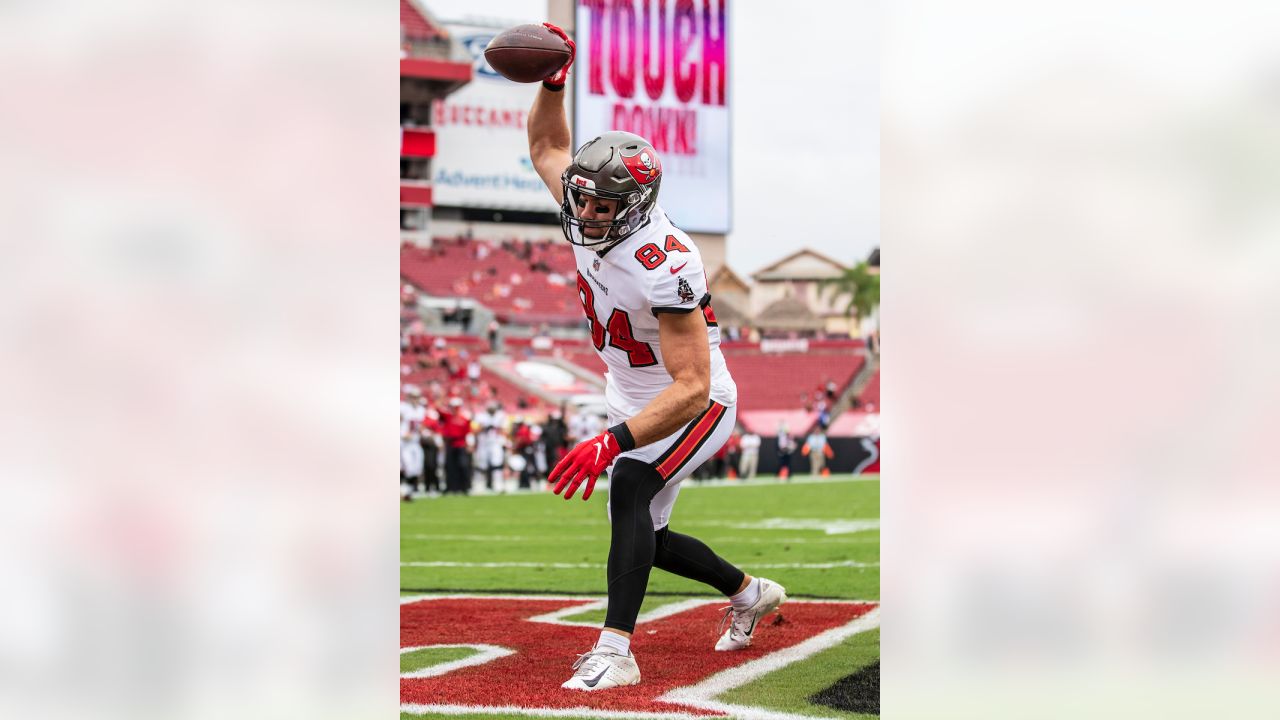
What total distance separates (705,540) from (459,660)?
19.7 feet

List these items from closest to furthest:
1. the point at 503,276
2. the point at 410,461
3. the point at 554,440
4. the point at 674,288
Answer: the point at 674,288 < the point at 410,461 < the point at 554,440 < the point at 503,276

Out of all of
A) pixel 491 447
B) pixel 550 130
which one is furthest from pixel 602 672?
pixel 491 447

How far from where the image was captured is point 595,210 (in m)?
4.00

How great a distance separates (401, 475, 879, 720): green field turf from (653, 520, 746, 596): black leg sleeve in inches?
17.5

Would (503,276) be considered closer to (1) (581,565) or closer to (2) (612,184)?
(1) (581,565)

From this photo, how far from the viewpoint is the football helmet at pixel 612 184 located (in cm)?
394

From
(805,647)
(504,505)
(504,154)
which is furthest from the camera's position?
(504,154)

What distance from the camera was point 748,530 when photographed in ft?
37.4

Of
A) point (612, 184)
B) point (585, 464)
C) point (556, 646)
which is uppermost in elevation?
point (612, 184)
